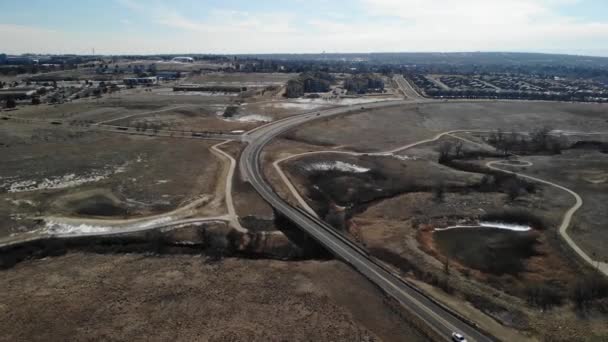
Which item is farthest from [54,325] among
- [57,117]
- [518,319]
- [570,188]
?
[57,117]

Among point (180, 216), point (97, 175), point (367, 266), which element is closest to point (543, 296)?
point (367, 266)

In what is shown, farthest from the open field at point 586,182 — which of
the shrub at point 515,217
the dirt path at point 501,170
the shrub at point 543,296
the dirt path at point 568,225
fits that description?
the shrub at point 543,296

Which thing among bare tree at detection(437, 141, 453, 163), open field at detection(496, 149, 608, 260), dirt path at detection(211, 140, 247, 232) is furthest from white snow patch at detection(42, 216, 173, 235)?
bare tree at detection(437, 141, 453, 163)

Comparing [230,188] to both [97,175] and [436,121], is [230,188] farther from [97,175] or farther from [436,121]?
[436,121]

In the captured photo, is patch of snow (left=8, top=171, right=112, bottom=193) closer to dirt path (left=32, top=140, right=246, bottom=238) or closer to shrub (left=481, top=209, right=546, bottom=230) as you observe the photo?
dirt path (left=32, top=140, right=246, bottom=238)

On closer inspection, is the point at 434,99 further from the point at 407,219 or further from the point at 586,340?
the point at 586,340

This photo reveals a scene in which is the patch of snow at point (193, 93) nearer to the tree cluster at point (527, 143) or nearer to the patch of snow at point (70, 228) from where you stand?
the tree cluster at point (527, 143)

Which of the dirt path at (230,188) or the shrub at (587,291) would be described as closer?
the shrub at (587,291)
